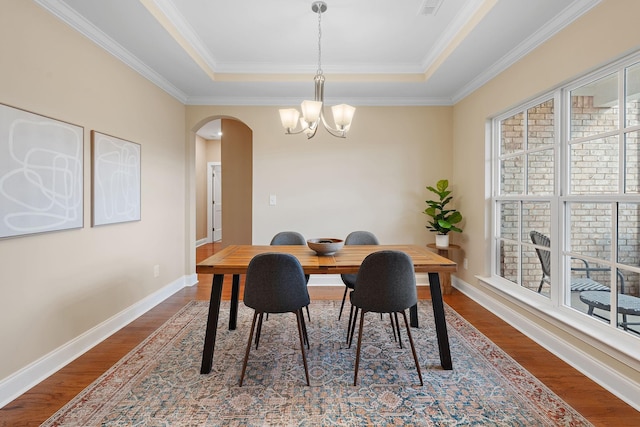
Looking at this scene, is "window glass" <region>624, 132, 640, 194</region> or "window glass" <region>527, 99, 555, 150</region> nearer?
"window glass" <region>624, 132, 640, 194</region>

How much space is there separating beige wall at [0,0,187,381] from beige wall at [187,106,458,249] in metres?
1.14

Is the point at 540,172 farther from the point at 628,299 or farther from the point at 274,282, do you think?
the point at 274,282

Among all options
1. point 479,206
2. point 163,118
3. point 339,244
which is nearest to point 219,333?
point 339,244

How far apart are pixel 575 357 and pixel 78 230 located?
3673 millimetres

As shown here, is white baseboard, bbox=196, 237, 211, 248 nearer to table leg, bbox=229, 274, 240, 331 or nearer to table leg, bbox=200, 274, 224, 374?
table leg, bbox=229, 274, 240, 331

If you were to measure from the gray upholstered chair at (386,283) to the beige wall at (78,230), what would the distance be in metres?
2.05

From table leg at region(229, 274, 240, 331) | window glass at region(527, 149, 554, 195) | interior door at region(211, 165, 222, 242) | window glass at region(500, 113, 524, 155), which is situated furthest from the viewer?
interior door at region(211, 165, 222, 242)

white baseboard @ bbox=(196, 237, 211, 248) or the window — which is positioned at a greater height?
the window

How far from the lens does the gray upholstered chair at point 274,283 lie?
196 cm

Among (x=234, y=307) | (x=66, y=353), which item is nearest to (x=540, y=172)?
(x=234, y=307)

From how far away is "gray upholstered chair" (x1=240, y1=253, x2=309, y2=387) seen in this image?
1957mm

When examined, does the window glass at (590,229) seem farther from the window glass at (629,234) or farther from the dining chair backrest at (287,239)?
the dining chair backrest at (287,239)

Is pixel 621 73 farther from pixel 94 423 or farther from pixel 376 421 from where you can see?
pixel 94 423

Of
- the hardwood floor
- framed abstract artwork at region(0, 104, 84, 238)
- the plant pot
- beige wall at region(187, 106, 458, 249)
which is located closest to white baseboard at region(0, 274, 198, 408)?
the hardwood floor
